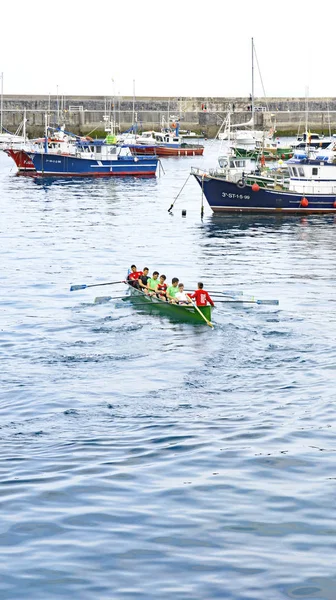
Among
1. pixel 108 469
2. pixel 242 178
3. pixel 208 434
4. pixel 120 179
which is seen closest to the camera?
pixel 108 469

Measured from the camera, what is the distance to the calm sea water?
622 inches

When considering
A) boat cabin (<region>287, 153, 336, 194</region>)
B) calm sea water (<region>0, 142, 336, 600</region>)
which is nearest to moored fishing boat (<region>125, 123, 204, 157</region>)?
boat cabin (<region>287, 153, 336, 194</region>)

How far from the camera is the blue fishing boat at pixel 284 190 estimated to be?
6800cm

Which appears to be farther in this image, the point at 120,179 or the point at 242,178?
the point at 120,179

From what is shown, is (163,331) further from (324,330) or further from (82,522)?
(82,522)

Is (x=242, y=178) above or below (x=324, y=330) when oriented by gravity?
above

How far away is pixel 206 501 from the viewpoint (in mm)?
18484

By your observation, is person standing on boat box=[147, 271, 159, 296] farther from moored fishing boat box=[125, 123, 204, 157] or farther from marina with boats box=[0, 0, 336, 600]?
moored fishing boat box=[125, 123, 204, 157]

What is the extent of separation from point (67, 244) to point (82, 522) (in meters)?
41.6

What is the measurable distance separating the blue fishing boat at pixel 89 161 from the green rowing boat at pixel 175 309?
6905 centimetres

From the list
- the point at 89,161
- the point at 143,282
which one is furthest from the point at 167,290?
the point at 89,161

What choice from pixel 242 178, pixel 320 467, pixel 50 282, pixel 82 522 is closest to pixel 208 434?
pixel 320 467

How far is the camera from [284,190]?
227 ft

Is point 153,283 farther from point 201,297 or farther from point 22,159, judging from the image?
point 22,159
